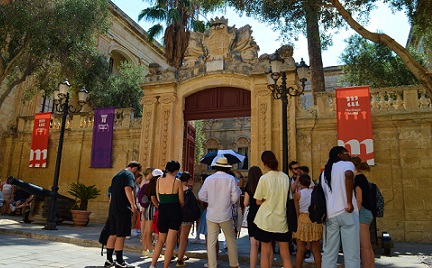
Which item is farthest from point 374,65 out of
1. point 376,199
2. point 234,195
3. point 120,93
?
point 234,195

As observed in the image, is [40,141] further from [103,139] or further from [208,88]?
[208,88]

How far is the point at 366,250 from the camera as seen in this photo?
4.93 meters

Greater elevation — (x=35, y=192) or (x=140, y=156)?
(x=140, y=156)

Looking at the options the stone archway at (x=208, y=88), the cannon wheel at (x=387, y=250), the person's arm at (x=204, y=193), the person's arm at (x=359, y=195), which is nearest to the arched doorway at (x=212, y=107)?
the stone archway at (x=208, y=88)

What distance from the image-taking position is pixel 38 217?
38.1 ft

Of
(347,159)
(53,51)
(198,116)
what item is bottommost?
(347,159)

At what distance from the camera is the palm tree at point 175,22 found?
1844 cm

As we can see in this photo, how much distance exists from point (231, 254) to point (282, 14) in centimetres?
826

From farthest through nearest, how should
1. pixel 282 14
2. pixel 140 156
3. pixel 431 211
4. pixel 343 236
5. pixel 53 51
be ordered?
1. pixel 53 51
2. pixel 140 156
3. pixel 282 14
4. pixel 431 211
5. pixel 343 236

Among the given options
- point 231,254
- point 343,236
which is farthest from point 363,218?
point 231,254

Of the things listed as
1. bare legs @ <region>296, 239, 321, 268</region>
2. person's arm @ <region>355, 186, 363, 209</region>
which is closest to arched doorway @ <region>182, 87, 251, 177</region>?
bare legs @ <region>296, 239, 321, 268</region>

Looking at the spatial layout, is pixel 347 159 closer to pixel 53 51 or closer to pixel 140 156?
pixel 140 156

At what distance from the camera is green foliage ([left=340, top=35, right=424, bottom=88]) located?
17703 mm

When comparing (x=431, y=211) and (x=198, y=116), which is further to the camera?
(x=198, y=116)
